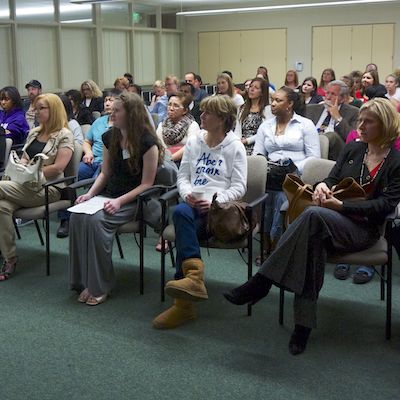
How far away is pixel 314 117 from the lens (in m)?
5.21

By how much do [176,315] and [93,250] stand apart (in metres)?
0.64

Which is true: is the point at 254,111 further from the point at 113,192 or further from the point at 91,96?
the point at 91,96

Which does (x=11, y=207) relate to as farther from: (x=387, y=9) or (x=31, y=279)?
(x=387, y=9)

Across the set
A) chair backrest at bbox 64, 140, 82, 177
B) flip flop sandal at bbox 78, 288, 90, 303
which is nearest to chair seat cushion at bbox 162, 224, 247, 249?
flip flop sandal at bbox 78, 288, 90, 303

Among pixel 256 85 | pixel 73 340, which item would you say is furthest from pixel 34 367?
pixel 256 85

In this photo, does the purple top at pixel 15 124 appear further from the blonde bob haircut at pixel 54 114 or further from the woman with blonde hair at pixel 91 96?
the woman with blonde hair at pixel 91 96

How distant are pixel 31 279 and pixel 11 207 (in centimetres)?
48

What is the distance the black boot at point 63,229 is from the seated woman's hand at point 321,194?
2349 mm

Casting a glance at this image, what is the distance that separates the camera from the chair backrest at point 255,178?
11.1ft

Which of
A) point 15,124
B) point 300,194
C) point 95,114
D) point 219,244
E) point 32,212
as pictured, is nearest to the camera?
point 300,194

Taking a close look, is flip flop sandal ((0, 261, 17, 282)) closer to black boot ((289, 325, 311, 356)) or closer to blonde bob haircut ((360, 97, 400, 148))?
black boot ((289, 325, 311, 356))

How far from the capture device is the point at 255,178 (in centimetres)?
339

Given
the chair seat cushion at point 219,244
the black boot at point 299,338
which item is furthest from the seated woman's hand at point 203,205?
Result: the black boot at point 299,338

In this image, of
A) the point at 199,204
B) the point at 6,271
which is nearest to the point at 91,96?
the point at 6,271
